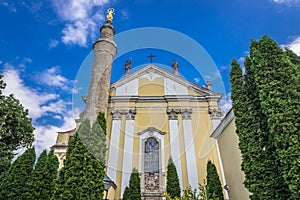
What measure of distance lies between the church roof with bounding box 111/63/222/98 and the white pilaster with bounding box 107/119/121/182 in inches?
109

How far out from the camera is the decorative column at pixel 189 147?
38.7ft

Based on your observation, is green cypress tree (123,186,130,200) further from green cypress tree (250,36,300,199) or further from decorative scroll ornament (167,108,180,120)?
green cypress tree (250,36,300,199)

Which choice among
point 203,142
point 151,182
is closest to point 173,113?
point 203,142

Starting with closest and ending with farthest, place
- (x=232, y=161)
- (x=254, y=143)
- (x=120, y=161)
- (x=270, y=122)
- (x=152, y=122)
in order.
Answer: (x=270, y=122) → (x=254, y=143) → (x=232, y=161) → (x=120, y=161) → (x=152, y=122)

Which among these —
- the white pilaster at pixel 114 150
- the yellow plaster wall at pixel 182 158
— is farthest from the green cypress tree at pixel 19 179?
the yellow plaster wall at pixel 182 158

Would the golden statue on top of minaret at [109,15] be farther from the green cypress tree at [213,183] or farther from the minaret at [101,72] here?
the green cypress tree at [213,183]

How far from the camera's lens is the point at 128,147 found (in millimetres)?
12641

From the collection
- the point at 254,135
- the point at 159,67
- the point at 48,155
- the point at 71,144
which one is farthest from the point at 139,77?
the point at 254,135

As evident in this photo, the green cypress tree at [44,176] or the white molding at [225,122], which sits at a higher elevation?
the white molding at [225,122]

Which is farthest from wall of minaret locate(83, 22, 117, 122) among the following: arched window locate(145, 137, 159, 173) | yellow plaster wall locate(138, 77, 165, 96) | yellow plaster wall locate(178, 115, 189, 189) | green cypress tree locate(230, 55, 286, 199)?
green cypress tree locate(230, 55, 286, 199)

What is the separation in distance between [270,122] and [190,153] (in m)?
8.80

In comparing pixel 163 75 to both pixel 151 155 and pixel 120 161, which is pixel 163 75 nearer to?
pixel 151 155

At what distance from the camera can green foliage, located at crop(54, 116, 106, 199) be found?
6.16 metres

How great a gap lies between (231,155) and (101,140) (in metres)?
4.79
